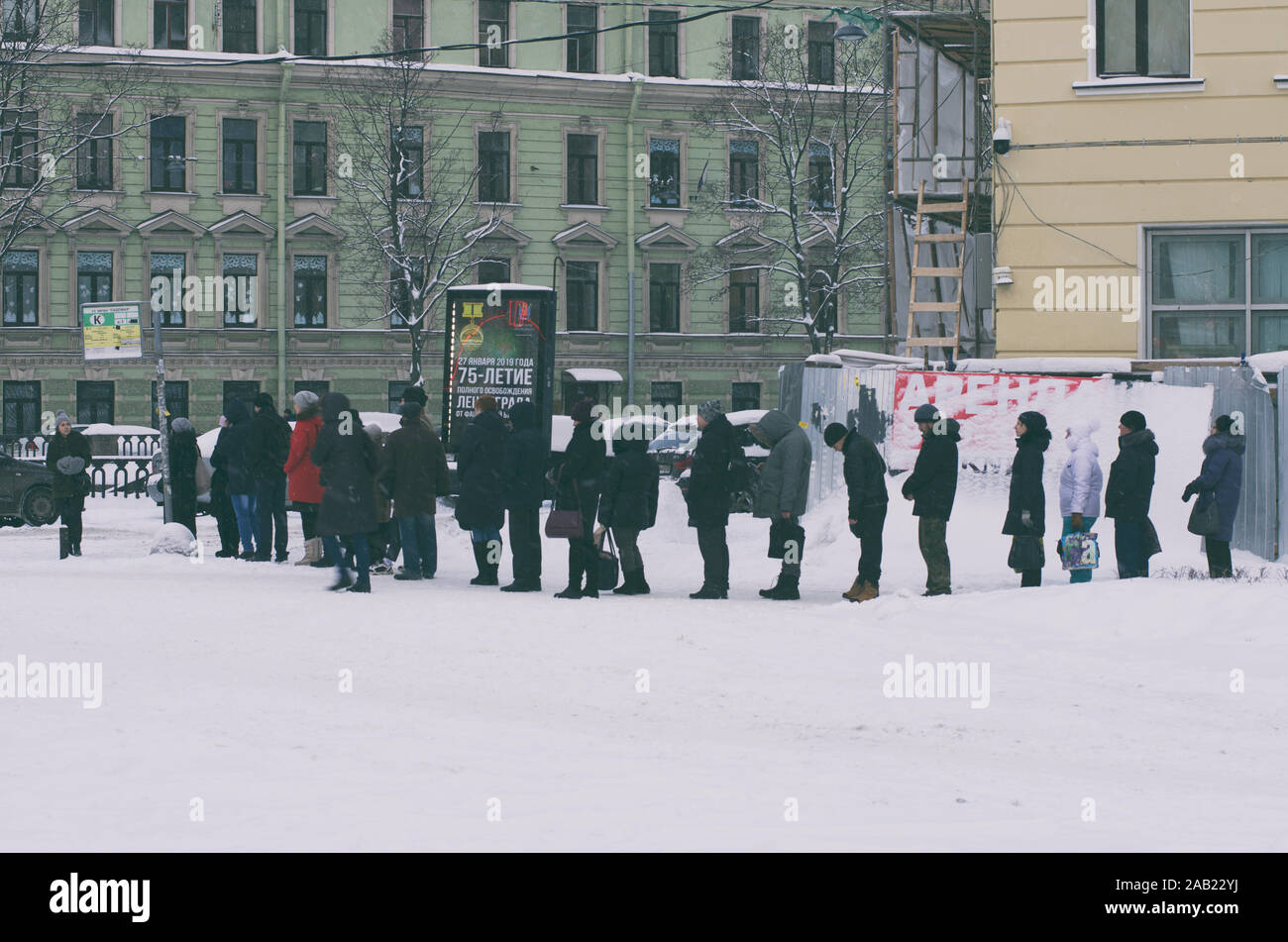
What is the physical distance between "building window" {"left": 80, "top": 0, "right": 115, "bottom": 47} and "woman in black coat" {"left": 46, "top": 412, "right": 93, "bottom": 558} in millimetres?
28327

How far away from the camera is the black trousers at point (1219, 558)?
14711 millimetres

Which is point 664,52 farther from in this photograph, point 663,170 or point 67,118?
point 67,118

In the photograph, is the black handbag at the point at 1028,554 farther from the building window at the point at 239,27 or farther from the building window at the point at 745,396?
the building window at the point at 239,27

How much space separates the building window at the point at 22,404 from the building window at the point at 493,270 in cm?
1225

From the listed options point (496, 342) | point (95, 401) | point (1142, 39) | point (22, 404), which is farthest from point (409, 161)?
point (1142, 39)

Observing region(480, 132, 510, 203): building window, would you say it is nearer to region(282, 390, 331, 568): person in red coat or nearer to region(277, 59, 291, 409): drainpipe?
region(277, 59, 291, 409): drainpipe

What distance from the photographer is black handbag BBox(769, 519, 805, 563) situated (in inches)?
581

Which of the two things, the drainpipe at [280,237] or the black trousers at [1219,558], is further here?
the drainpipe at [280,237]

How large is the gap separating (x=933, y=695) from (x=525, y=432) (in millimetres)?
6231

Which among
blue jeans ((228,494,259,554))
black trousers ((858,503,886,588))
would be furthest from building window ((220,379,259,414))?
black trousers ((858,503,886,588))

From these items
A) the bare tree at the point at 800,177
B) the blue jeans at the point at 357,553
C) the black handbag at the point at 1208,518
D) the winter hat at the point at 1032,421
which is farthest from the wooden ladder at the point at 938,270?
the bare tree at the point at 800,177

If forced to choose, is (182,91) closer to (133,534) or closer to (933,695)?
(133,534)
